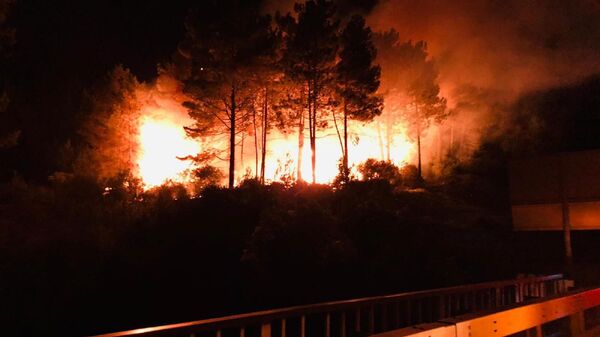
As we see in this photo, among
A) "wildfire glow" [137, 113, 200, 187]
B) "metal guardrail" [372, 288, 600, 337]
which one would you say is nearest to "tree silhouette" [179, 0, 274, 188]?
"wildfire glow" [137, 113, 200, 187]

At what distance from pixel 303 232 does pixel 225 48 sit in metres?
13.5

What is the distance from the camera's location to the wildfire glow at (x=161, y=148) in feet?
98.1

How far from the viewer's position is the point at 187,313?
13258 millimetres

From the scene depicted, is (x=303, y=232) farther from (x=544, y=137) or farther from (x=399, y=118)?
(x=544, y=137)

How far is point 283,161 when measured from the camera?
97.0 ft

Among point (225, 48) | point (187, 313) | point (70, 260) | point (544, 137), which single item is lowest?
point (187, 313)

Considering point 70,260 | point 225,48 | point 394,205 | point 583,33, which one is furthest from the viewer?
point 583,33

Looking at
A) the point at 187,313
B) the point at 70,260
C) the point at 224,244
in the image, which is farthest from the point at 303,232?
the point at 70,260

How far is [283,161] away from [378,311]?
18.3m

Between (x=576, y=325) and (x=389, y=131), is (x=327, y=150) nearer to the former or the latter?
→ (x=389, y=131)

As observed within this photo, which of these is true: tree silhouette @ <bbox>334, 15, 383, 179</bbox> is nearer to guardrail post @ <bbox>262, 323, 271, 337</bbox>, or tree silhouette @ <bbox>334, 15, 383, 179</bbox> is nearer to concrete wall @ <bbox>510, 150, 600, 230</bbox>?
concrete wall @ <bbox>510, 150, 600, 230</bbox>

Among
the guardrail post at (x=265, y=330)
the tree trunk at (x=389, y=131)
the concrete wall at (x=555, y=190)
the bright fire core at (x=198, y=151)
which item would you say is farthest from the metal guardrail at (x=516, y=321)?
the tree trunk at (x=389, y=131)

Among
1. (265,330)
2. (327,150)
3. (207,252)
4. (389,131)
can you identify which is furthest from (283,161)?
(265,330)

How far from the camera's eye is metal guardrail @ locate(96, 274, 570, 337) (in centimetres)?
581
